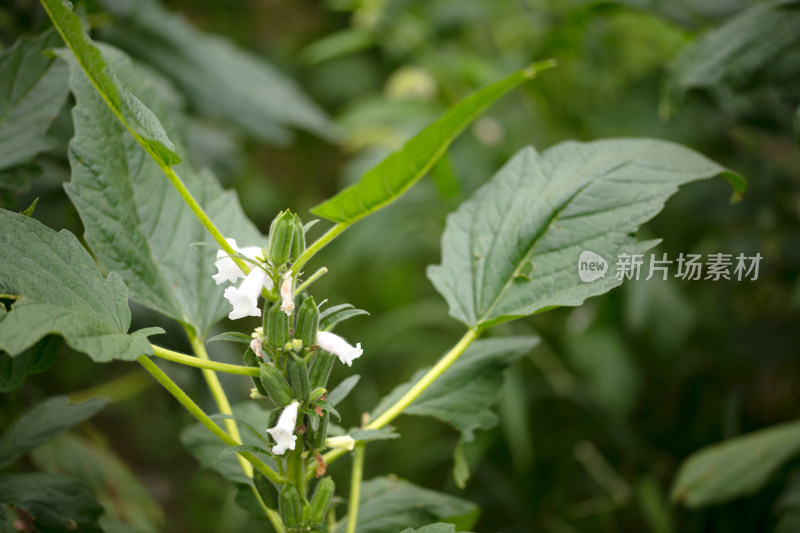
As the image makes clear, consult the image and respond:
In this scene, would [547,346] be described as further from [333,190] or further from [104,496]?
[333,190]

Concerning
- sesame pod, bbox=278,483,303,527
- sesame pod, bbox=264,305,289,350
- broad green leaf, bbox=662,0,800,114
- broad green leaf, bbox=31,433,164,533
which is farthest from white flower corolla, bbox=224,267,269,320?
broad green leaf, bbox=662,0,800,114

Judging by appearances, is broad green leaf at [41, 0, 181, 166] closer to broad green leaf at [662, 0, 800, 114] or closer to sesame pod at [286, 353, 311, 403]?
sesame pod at [286, 353, 311, 403]

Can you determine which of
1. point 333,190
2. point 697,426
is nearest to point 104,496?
point 697,426

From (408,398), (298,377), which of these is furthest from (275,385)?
(408,398)

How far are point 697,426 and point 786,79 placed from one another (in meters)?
0.67

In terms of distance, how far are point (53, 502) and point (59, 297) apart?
0.23 m

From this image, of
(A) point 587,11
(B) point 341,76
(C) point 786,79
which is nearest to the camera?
(C) point 786,79

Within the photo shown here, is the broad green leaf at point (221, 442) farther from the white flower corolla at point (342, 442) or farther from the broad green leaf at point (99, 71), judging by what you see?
the broad green leaf at point (99, 71)

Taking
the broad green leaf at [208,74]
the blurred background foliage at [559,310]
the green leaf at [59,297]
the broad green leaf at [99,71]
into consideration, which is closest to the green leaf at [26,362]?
the green leaf at [59,297]

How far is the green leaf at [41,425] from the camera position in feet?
1.67

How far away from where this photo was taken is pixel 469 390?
0.52 metres

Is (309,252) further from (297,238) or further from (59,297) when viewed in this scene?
(59,297)

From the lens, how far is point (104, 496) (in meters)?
0.71

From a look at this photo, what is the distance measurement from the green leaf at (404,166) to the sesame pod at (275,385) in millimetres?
104
